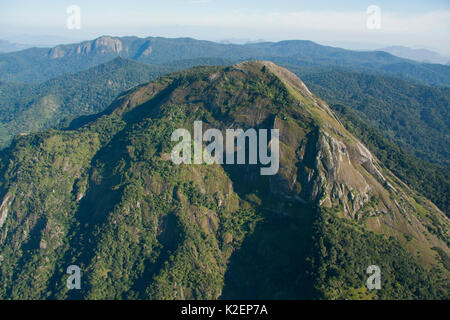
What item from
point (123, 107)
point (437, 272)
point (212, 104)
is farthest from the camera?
point (123, 107)

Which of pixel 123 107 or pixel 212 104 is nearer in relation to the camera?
pixel 212 104

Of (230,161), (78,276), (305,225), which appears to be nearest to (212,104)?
(230,161)

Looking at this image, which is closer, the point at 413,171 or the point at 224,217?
the point at 224,217

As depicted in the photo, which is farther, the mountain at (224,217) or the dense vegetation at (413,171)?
the dense vegetation at (413,171)

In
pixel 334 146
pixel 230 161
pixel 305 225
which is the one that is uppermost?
pixel 334 146

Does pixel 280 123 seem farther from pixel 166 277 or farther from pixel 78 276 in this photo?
pixel 78 276

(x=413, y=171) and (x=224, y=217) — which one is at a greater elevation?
(x=413, y=171)

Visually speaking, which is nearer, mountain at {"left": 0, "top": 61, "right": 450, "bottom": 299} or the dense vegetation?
mountain at {"left": 0, "top": 61, "right": 450, "bottom": 299}

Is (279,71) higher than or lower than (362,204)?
higher
